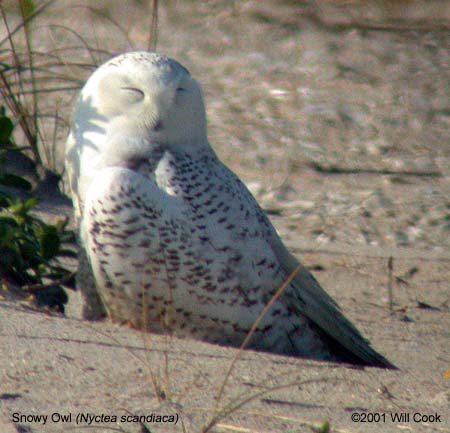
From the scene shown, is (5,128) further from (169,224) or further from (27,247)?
(169,224)

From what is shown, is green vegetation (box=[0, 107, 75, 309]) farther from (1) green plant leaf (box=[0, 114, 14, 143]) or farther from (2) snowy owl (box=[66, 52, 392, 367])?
(2) snowy owl (box=[66, 52, 392, 367])

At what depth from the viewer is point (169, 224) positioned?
10.7 ft

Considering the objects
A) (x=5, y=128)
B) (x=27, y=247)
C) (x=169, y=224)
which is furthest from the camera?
(x=5, y=128)

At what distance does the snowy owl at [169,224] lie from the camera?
128 inches

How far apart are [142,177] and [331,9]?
6460 millimetres

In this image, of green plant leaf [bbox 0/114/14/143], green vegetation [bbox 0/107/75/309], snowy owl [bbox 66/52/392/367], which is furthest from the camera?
green plant leaf [bbox 0/114/14/143]

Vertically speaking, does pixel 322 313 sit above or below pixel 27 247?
below

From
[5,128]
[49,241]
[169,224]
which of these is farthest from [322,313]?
[5,128]

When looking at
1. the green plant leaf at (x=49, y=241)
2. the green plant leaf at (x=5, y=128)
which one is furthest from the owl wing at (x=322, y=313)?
the green plant leaf at (x=5, y=128)

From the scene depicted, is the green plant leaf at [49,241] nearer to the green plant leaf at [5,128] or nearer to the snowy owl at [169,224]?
the snowy owl at [169,224]

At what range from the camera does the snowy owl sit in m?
3.25

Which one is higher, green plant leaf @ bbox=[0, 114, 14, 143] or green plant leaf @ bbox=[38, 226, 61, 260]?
green plant leaf @ bbox=[0, 114, 14, 143]

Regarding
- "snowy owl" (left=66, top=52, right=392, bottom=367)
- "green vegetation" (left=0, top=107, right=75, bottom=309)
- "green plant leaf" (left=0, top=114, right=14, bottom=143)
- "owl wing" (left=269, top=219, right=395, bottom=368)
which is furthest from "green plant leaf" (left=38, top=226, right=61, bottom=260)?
"owl wing" (left=269, top=219, right=395, bottom=368)

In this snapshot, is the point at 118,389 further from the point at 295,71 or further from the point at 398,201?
the point at 295,71
